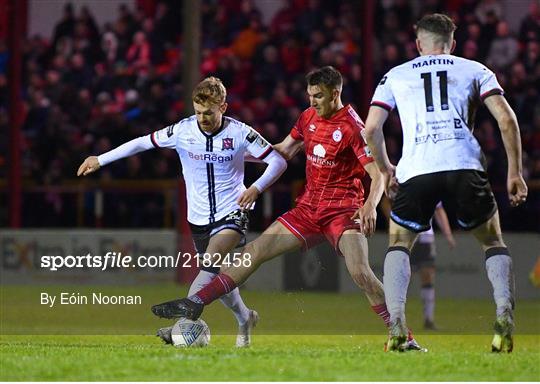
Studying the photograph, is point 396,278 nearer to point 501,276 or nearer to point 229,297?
point 501,276

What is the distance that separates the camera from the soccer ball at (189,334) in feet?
32.2

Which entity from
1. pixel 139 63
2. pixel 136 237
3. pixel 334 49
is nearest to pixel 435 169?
pixel 136 237

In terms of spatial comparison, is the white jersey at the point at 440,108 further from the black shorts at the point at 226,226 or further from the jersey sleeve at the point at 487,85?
the black shorts at the point at 226,226

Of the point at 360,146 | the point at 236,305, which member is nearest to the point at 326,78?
the point at 360,146

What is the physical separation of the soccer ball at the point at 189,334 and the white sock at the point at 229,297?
0.25 m

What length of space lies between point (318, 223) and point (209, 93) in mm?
1209

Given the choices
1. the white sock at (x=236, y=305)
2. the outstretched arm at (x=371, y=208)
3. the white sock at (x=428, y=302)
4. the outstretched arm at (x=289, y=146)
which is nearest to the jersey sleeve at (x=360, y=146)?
the outstretched arm at (x=371, y=208)

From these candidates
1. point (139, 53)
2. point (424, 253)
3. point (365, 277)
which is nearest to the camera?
point (365, 277)

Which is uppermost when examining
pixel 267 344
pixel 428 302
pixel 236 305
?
pixel 236 305

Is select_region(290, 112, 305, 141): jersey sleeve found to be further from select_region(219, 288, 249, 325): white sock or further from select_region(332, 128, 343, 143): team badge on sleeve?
select_region(219, 288, 249, 325): white sock

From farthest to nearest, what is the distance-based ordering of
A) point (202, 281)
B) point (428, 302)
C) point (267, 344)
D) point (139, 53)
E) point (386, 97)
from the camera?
1. point (139, 53)
2. point (428, 302)
3. point (267, 344)
4. point (202, 281)
5. point (386, 97)

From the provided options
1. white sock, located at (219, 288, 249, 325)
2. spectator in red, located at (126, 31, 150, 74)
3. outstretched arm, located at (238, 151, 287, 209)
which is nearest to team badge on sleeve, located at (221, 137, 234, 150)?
outstretched arm, located at (238, 151, 287, 209)

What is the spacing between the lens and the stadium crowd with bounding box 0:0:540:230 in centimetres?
1952

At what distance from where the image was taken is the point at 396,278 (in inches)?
352
